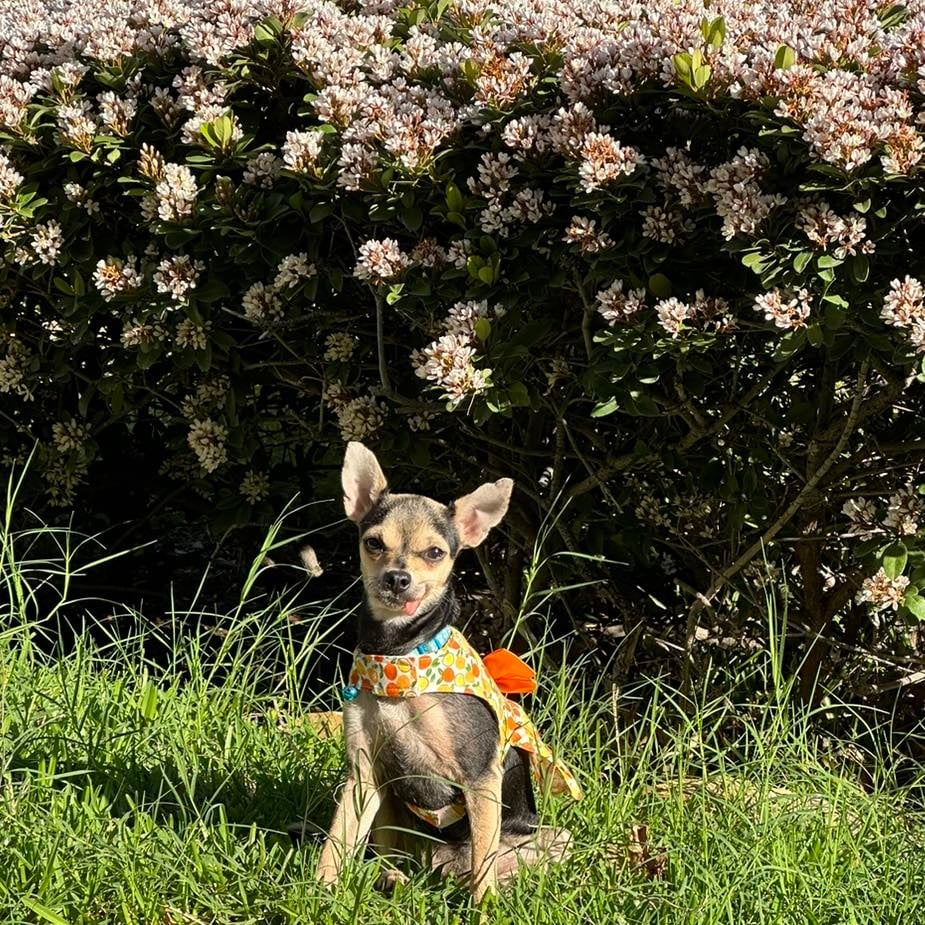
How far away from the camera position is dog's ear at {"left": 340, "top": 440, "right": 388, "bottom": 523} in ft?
11.4

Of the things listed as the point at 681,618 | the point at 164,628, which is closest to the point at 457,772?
the point at 681,618

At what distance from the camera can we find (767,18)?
14.5 ft

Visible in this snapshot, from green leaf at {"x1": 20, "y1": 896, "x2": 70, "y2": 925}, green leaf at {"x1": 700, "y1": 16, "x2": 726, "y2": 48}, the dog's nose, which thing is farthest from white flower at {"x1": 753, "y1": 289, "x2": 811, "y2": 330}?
green leaf at {"x1": 20, "y1": 896, "x2": 70, "y2": 925}

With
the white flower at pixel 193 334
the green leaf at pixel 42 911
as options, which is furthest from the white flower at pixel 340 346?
the green leaf at pixel 42 911

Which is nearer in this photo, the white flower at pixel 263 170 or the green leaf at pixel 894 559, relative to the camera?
the green leaf at pixel 894 559

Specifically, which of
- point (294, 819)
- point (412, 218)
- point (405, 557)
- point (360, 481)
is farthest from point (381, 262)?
point (294, 819)

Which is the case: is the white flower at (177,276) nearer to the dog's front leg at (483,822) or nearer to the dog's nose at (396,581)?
the dog's nose at (396,581)

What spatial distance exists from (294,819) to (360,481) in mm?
1078

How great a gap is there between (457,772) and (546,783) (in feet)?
1.45

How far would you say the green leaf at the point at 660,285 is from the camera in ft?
13.5

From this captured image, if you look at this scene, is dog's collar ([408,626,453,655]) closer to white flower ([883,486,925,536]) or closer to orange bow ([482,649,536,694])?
orange bow ([482,649,536,694])

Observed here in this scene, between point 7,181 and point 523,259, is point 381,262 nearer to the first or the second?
point 523,259

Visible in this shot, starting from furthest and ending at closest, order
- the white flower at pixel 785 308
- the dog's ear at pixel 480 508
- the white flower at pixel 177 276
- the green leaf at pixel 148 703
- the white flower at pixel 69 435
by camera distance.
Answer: the white flower at pixel 69 435
the white flower at pixel 177 276
the green leaf at pixel 148 703
the white flower at pixel 785 308
the dog's ear at pixel 480 508

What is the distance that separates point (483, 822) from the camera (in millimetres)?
3350
